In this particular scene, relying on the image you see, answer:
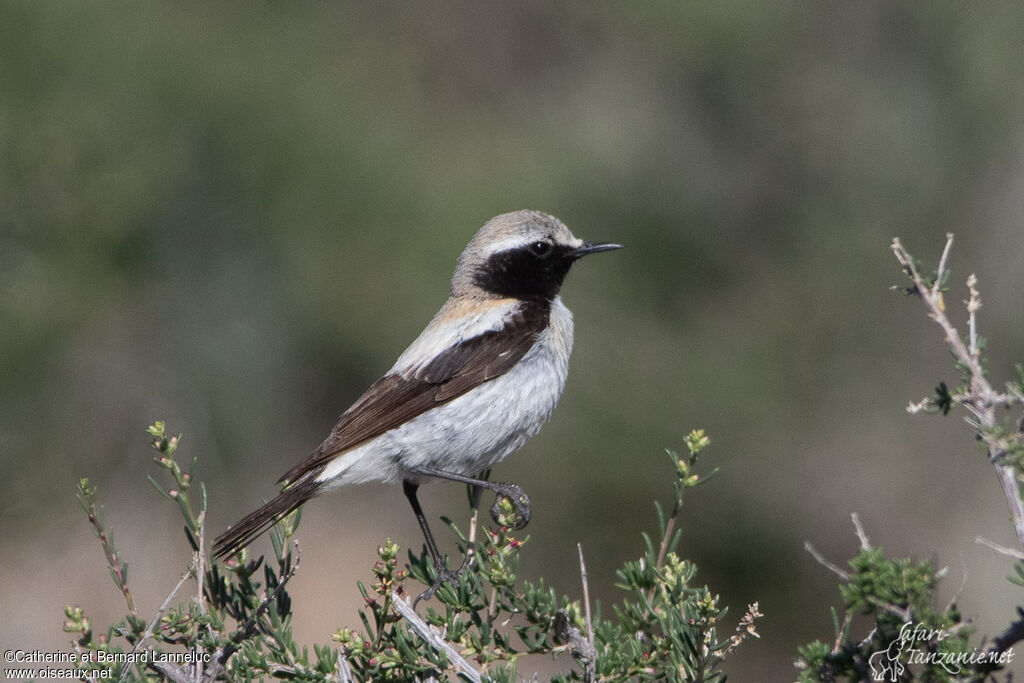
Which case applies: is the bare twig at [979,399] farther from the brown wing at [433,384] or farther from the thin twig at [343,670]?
the brown wing at [433,384]

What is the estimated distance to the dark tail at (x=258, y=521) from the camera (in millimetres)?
3510

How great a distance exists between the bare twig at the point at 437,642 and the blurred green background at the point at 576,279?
466cm

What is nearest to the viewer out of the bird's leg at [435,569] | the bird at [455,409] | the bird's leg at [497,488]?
the bird's leg at [435,569]

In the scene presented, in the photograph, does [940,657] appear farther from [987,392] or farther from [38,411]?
[38,411]

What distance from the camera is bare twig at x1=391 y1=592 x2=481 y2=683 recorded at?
2484mm

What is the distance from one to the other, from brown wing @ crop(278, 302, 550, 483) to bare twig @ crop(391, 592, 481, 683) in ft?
5.22

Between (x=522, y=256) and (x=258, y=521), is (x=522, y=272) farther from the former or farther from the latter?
(x=258, y=521)

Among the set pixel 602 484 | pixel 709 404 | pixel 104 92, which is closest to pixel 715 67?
pixel 709 404

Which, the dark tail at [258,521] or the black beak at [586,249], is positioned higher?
the black beak at [586,249]

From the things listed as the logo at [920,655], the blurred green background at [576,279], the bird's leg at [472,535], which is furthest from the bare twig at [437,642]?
the blurred green background at [576,279]

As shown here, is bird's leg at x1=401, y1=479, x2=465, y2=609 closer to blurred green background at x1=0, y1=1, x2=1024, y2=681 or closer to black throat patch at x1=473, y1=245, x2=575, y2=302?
black throat patch at x1=473, y1=245, x2=575, y2=302

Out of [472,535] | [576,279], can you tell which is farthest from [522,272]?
[576,279]

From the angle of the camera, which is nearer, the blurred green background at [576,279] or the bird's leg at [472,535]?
the bird's leg at [472,535]

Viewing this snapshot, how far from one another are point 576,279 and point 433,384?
3944 mm
